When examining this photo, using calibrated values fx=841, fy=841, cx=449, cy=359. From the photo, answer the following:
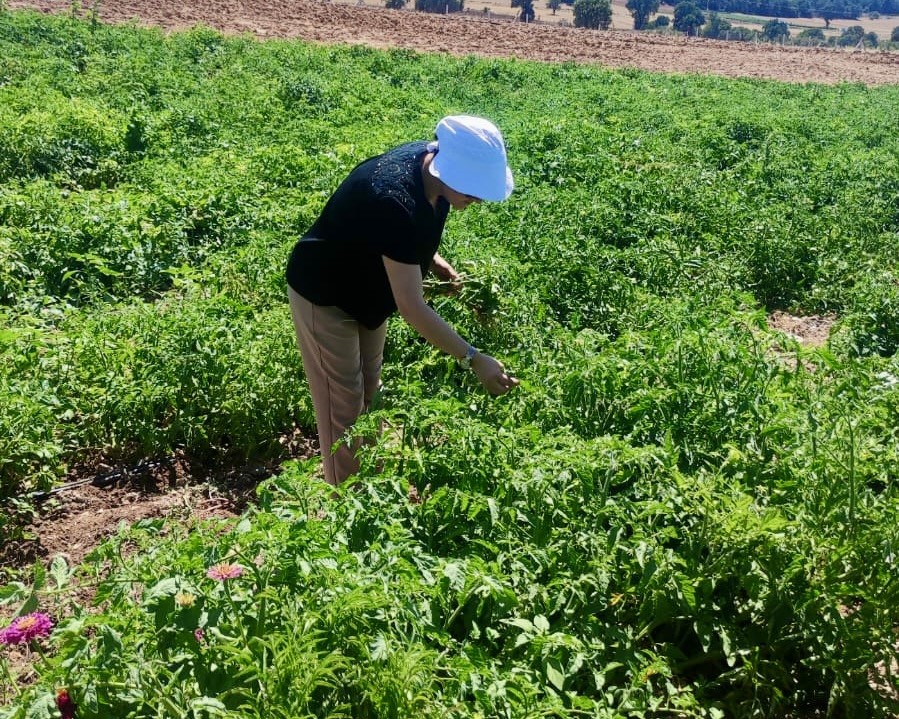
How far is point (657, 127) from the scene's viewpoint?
1347 cm

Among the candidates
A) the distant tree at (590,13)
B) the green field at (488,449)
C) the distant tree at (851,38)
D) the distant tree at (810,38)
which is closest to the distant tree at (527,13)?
the distant tree at (590,13)

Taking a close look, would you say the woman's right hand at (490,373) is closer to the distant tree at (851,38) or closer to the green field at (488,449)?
the green field at (488,449)

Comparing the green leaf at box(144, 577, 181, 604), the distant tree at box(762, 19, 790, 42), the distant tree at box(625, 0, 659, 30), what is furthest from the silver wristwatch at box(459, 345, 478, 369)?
the distant tree at box(625, 0, 659, 30)

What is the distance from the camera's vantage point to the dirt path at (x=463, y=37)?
27.0 metres

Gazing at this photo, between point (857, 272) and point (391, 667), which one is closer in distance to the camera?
point (391, 667)

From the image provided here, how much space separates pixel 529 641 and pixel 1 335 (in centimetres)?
339

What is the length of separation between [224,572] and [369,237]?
58.1 inches

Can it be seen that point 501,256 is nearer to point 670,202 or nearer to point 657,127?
point 670,202

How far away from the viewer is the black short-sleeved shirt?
10.7 feet

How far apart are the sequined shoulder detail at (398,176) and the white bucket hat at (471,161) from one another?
16 cm

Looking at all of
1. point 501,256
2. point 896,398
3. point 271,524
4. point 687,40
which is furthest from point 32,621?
point 687,40

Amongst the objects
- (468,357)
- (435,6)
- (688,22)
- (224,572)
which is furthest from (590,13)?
(224,572)

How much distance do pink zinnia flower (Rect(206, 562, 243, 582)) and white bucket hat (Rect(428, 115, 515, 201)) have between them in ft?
5.19

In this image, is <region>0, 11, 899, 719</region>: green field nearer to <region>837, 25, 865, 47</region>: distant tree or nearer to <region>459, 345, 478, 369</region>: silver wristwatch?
<region>459, 345, 478, 369</region>: silver wristwatch
